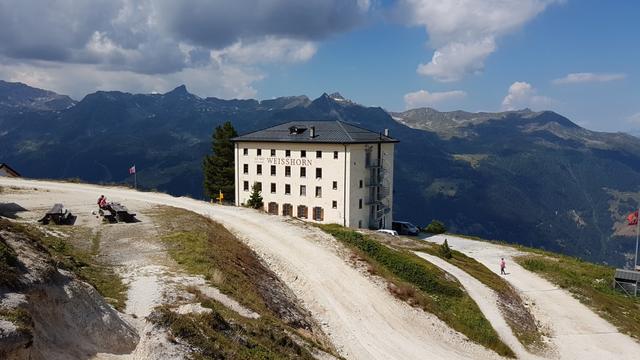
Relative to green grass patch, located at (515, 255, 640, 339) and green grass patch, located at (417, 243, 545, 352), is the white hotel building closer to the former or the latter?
green grass patch, located at (417, 243, 545, 352)

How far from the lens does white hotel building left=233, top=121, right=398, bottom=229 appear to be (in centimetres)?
7494

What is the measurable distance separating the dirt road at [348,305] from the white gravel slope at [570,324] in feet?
35.0

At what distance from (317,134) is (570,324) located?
47.0 metres

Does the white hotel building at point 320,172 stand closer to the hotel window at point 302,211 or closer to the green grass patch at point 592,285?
the hotel window at point 302,211

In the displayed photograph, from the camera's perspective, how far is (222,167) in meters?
88.4

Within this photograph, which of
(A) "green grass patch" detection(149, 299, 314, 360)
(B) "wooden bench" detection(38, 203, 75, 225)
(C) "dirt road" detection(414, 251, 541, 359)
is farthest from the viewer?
(B) "wooden bench" detection(38, 203, 75, 225)

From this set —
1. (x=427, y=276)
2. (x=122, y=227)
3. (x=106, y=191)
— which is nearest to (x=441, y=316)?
(x=427, y=276)

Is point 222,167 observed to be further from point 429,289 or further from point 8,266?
point 8,266

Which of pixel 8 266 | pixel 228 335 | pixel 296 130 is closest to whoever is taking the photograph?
pixel 8 266

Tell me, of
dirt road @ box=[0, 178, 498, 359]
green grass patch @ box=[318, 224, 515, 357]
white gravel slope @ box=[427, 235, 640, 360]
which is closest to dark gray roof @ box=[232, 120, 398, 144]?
white gravel slope @ box=[427, 235, 640, 360]

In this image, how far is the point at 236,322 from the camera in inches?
773

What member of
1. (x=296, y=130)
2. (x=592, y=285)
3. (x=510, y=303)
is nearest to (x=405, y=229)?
(x=296, y=130)

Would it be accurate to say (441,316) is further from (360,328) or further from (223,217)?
(223,217)

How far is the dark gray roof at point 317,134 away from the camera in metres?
75.9
